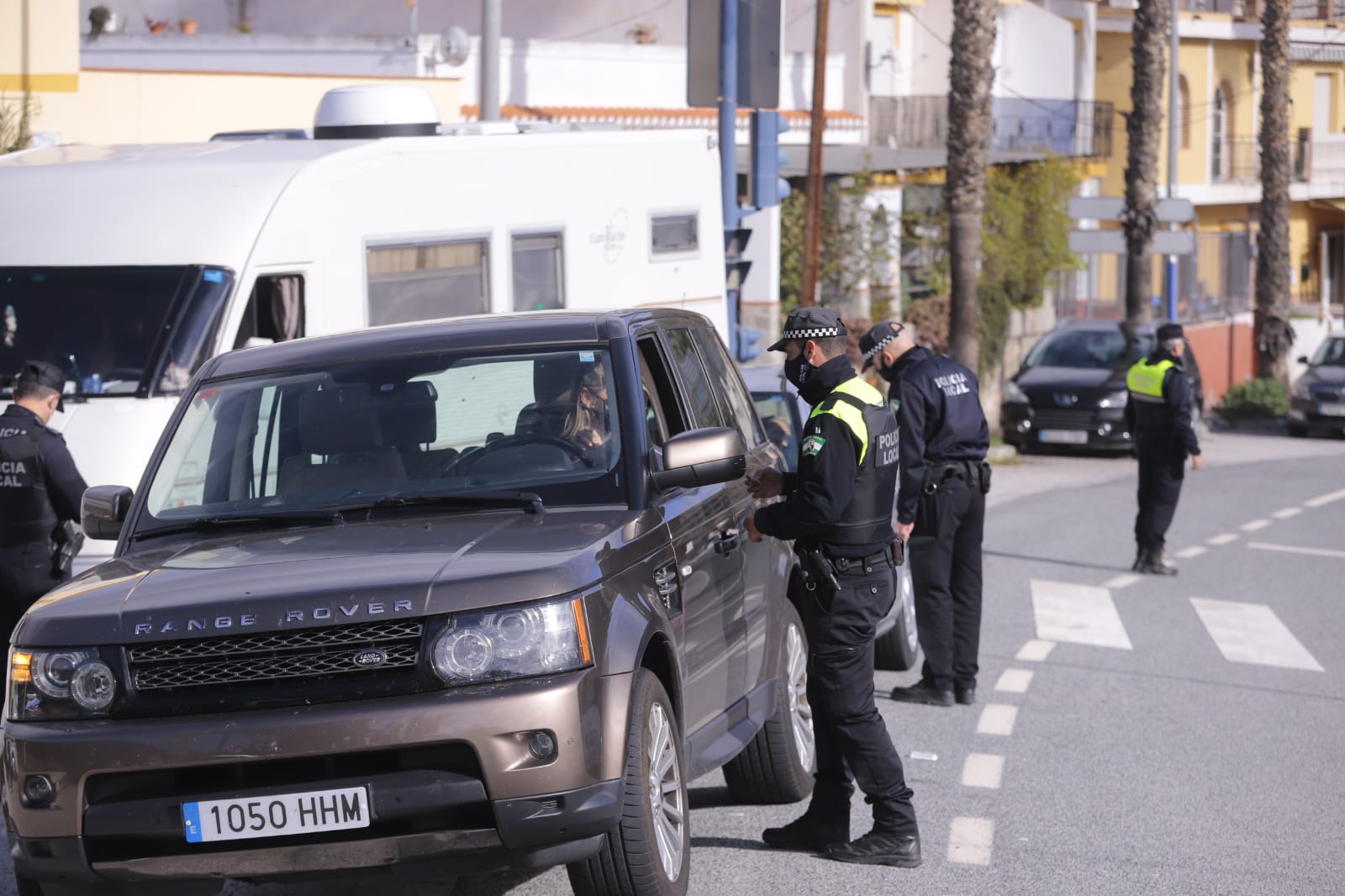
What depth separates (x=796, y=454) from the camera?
10.7m

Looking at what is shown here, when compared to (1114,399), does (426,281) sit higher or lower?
higher

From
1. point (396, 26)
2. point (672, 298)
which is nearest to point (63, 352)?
point (672, 298)

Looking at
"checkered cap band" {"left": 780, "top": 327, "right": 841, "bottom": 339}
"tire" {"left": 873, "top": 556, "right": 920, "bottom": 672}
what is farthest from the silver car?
"checkered cap band" {"left": 780, "top": 327, "right": 841, "bottom": 339}

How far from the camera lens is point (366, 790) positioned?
15.9 feet

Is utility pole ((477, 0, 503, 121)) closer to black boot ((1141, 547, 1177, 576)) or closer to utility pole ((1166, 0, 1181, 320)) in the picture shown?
black boot ((1141, 547, 1177, 576))

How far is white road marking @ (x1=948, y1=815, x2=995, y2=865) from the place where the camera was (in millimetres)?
6770

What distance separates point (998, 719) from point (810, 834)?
2.87 metres

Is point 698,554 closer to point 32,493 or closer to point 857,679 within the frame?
point 857,679

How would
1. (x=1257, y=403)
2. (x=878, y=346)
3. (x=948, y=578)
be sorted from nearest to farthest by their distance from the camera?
(x=878, y=346)
(x=948, y=578)
(x=1257, y=403)

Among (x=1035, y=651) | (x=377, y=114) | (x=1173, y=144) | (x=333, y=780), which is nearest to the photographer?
(x=333, y=780)

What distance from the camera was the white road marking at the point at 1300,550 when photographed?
1686cm

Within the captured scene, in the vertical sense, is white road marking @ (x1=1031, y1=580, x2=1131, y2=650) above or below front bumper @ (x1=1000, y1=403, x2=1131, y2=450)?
below

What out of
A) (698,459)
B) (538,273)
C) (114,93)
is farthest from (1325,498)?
(698,459)

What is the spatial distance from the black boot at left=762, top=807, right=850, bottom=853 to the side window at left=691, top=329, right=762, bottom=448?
1.52 meters
